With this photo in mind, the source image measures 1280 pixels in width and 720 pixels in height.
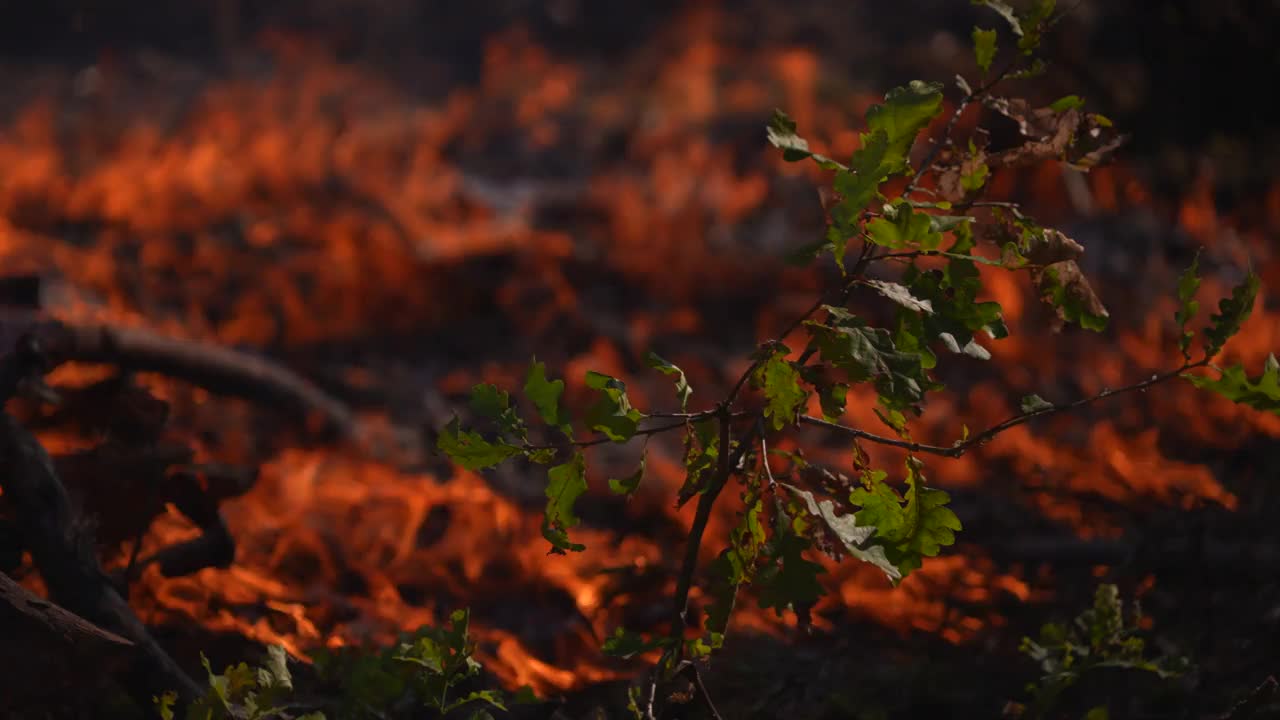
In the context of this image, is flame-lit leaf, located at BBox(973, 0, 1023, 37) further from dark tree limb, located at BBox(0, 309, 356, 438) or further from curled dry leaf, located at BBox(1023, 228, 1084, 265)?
dark tree limb, located at BBox(0, 309, 356, 438)

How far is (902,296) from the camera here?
1636mm

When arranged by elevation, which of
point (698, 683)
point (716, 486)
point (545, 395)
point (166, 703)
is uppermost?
point (545, 395)

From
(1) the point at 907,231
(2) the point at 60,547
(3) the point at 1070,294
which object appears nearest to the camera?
(1) the point at 907,231

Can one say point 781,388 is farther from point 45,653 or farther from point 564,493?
point 45,653

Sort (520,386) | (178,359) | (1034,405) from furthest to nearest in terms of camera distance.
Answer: (520,386) → (178,359) → (1034,405)

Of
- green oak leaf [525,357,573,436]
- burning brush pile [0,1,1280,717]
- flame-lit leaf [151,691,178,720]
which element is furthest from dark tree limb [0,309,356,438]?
green oak leaf [525,357,573,436]

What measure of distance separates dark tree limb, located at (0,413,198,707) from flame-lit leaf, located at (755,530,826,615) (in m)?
1.22

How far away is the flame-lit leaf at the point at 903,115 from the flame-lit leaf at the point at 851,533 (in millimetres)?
567

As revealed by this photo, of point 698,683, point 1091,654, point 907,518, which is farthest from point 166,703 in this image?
point 1091,654

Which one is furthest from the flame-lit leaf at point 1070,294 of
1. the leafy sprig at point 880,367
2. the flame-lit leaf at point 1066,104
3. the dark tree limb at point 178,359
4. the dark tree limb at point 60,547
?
the dark tree limb at point 178,359

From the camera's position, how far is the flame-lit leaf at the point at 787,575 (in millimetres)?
1640

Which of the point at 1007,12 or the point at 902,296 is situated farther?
the point at 1007,12

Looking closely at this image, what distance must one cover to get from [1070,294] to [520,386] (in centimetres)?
316

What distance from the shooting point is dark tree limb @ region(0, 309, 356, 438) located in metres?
2.78
